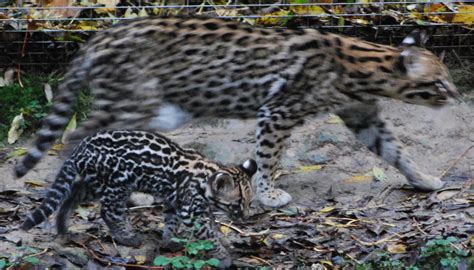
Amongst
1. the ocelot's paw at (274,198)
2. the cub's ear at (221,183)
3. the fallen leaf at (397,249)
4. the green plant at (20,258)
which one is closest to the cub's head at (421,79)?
the ocelot's paw at (274,198)

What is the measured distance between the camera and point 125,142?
8.29m

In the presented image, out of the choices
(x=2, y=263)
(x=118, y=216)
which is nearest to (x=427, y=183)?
(x=118, y=216)

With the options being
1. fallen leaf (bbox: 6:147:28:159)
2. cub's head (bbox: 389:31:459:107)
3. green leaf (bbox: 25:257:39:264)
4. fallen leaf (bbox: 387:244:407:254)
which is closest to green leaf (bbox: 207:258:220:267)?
green leaf (bbox: 25:257:39:264)

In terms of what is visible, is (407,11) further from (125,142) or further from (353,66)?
(125,142)

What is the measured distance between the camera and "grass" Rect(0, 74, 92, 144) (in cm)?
1103

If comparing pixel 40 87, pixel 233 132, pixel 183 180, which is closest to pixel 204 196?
pixel 183 180

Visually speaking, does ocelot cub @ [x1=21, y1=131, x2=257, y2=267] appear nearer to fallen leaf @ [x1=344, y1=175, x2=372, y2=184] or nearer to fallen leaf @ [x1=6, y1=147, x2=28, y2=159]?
fallen leaf @ [x1=344, y1=175, x2=372, y2=184]

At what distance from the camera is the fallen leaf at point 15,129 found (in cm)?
1078

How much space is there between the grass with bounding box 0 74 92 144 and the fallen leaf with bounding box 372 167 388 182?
302 cm

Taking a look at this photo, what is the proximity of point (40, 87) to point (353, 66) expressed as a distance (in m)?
3.51

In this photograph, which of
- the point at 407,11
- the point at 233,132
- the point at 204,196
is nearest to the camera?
the point at 204,196

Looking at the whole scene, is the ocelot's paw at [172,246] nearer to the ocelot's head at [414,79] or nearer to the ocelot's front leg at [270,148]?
the ocelot's front leg at [270,148]

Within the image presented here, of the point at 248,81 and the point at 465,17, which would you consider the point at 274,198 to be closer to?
the point at 248,81

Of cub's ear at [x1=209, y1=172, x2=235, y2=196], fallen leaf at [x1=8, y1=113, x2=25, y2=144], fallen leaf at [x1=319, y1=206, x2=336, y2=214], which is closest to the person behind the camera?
cub's ear at [x1=209, y1=172, x2=235, y2=196]
